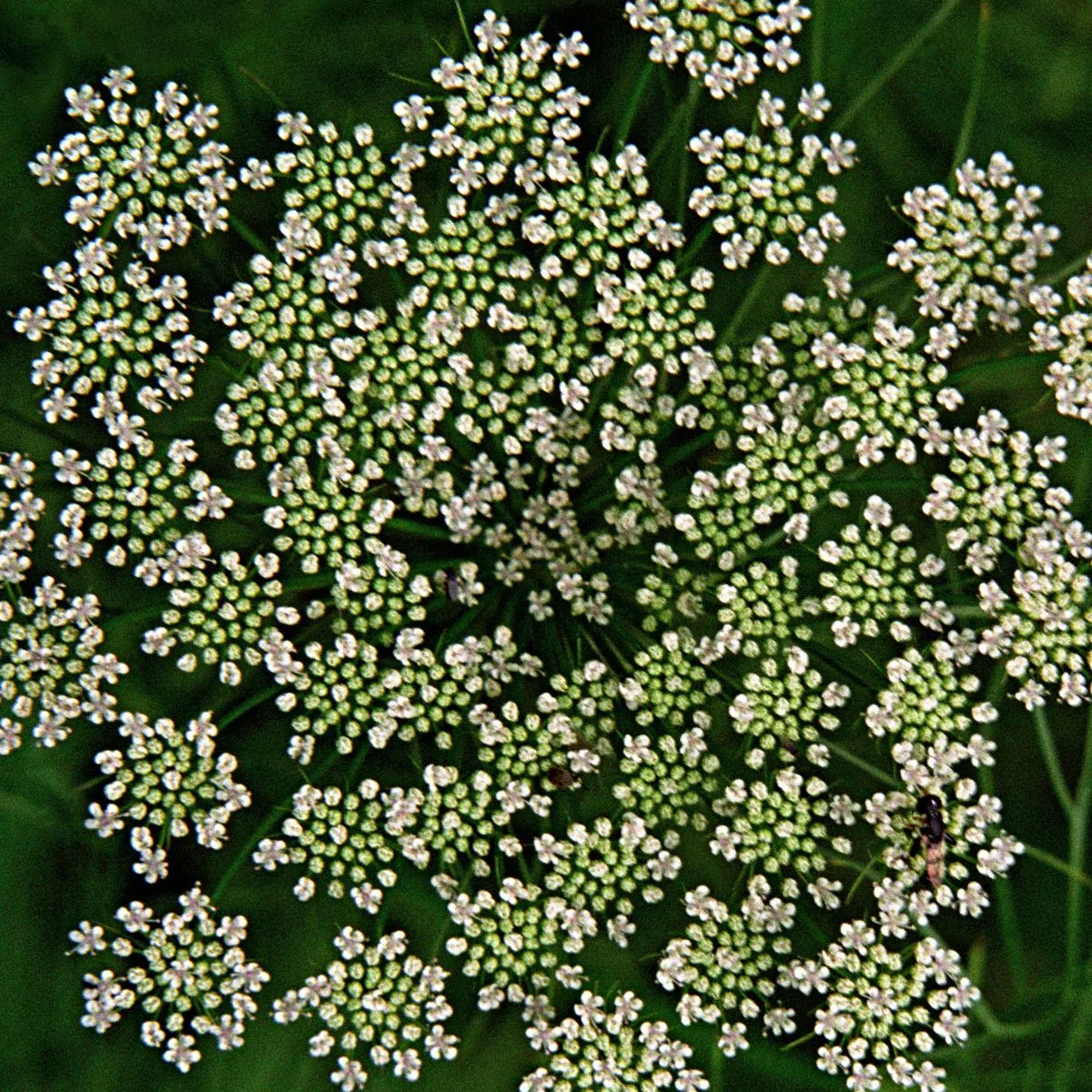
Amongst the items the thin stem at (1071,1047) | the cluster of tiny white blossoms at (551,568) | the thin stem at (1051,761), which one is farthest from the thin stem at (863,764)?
the thin stem at (1071,1047)

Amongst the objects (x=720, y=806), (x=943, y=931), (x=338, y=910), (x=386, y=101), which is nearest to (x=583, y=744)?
(x=720, y=806)

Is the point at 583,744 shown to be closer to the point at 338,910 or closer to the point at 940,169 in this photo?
the point at 338,910

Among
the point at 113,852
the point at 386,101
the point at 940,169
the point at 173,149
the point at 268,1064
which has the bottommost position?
the point at 268,1064

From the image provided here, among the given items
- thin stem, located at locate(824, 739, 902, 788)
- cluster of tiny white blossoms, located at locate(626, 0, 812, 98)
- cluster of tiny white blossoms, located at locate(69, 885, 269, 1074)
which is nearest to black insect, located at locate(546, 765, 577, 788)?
thin stem, located at locate(824, 739, 902, 788)

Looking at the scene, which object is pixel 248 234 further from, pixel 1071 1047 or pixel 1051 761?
pixel 1071 1047

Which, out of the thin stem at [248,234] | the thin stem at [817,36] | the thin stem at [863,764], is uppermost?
the thin stem at [817,36]

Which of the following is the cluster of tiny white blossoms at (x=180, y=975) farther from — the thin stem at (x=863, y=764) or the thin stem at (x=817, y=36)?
the thin stem at (x=817, y=36)

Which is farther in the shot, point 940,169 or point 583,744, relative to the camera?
point 940,169
